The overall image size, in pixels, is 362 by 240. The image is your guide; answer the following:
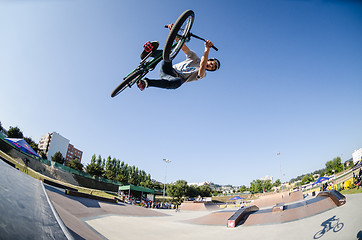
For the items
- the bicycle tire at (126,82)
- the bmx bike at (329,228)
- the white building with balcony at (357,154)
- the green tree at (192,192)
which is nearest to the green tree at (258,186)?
the green tree at (192,192)

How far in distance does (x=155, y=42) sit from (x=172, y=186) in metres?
58.3

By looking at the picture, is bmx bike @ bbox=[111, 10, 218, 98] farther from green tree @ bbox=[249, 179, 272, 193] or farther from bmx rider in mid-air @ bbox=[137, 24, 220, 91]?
green tree @ bbox=[249, 179, 272, 193]

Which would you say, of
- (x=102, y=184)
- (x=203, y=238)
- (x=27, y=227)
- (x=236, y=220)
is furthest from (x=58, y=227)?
(x=102, y=184)

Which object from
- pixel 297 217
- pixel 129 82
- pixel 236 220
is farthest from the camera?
pixel 236 220

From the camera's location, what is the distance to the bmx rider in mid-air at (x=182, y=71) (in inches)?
193

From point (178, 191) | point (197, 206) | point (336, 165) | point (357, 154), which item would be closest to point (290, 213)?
point (357, 154)

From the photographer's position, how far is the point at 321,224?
768cm

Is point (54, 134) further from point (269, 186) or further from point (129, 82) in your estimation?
point (269, 186)

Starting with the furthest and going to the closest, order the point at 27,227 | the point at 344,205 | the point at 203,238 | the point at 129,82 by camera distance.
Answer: the point at 344,205, the point at 203,238, the point at 129,82, the point at 27,227

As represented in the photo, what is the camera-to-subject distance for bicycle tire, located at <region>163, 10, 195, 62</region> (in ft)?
13.5

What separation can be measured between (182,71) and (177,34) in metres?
1.08

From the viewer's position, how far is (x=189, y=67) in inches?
207

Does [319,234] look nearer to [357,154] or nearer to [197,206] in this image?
[357,154]

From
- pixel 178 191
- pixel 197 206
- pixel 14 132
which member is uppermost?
pixel 14 132
